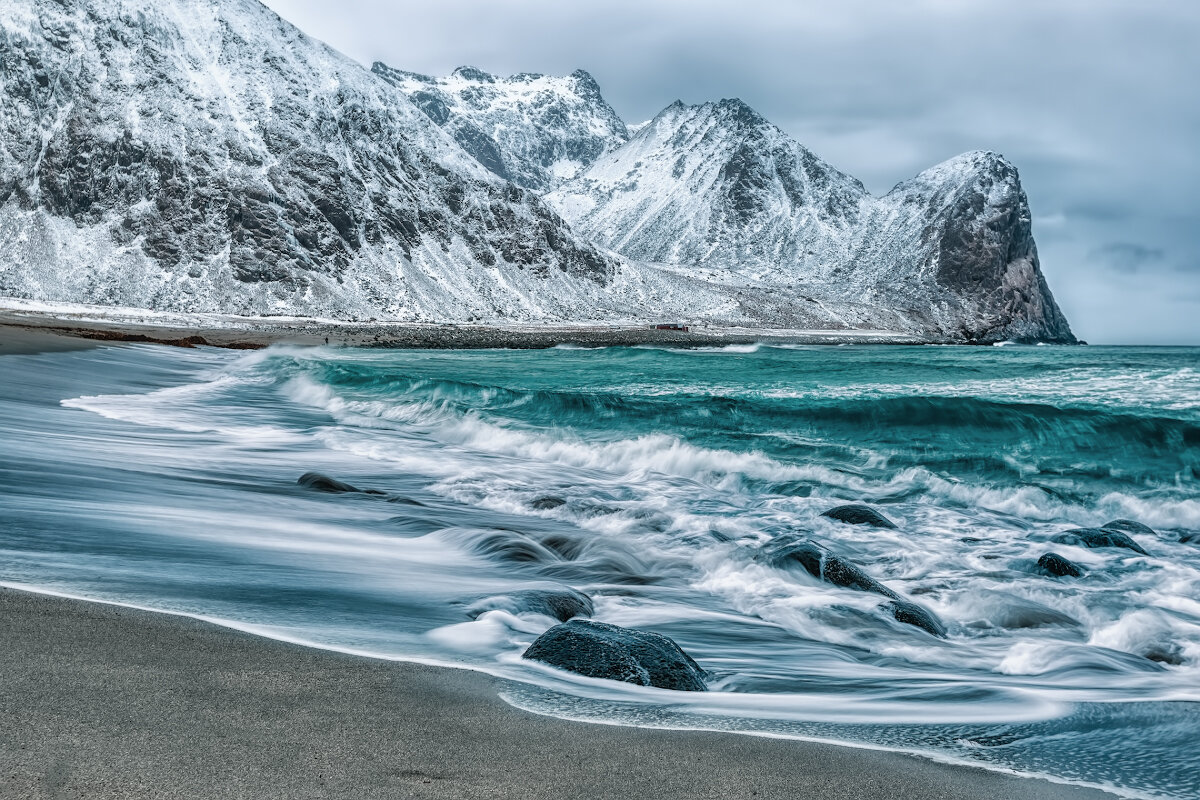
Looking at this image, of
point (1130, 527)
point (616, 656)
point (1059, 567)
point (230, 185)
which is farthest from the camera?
point (230, 185)

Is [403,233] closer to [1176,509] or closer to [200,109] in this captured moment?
[200,109]

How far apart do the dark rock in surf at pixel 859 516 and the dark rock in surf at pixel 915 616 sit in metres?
3.92

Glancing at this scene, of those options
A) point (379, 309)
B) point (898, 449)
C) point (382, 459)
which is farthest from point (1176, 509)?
point (379, 309)

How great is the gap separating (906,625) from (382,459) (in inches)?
384

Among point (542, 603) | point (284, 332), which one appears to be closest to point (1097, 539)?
point (542, 603)

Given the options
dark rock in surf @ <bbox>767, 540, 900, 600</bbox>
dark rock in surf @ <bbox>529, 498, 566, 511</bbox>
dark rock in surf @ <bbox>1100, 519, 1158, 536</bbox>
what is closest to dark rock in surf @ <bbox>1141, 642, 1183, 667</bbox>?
dark rock in surf @ <bbox>767, 540, 900, 600</bbox>

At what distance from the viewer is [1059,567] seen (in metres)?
8.66

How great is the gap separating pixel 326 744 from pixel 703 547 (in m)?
6.47

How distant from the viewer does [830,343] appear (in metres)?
131

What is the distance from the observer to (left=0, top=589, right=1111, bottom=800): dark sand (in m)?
2.74

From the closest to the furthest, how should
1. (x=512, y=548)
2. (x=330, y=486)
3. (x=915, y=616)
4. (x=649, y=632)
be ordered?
(x=649, y=632), (x=915, y=616), (x=512, y=548), (x=330, y=486)

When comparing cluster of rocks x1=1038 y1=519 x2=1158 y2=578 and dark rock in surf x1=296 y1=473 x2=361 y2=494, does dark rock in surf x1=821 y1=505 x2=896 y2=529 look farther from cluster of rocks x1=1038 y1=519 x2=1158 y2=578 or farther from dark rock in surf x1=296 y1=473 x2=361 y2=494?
dark rock in surf x1=296 y1=473 x2=361 y2=494

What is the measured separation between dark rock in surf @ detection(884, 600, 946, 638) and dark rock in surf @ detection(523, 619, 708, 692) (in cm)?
252

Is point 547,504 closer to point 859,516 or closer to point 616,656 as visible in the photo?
point 859,516
